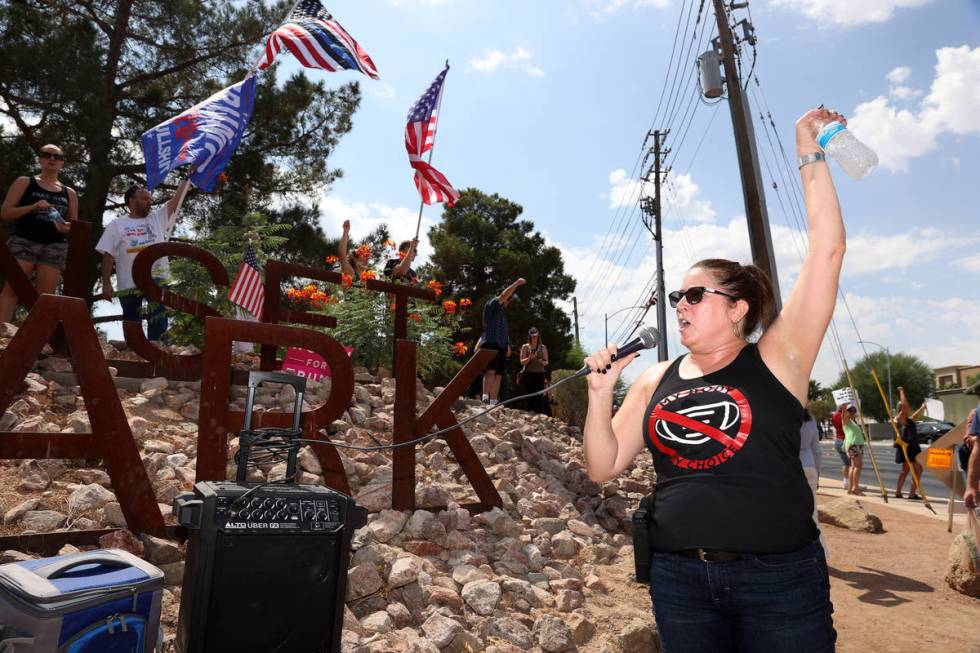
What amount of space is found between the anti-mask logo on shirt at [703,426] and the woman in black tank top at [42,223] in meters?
5.87

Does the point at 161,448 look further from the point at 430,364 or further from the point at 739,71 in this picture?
the point at 739,71

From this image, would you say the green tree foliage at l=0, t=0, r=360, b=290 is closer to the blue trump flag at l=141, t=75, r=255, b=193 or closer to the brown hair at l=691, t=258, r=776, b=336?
the blue trump flag at l=141, t=75, r=255, b=193

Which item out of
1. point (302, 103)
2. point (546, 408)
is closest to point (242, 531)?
point (546, 408)

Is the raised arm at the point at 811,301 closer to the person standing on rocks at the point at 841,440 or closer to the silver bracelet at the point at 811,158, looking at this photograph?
the silver bracelet at the point at 811,158

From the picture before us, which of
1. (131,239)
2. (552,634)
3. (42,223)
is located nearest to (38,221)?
(42,223)

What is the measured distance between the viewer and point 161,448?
4.87m

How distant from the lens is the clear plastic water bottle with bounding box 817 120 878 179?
7.00 ft

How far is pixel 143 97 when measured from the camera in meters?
14.3

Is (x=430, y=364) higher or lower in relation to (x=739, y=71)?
lower

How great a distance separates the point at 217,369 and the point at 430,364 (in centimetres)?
523

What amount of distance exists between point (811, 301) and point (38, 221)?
6.65m

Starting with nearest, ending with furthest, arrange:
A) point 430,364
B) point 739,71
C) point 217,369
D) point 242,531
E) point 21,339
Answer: point 242,531 < point 21,339 < point 217,369 < point 430,364 < point 739,71

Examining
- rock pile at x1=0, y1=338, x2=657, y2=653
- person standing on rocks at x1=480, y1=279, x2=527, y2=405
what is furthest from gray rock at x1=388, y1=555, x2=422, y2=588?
person standing on rocks at x1=480, y1=279, x2=527, y2=405

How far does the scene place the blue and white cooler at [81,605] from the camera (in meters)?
2.05
